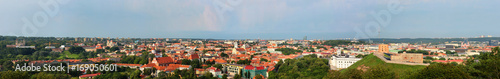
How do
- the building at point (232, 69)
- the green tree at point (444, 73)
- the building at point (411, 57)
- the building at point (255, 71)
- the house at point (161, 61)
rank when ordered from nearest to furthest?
1. the green tree at point (444, 73)
2. the building at point (411, 57)
3. the building at point (255, 71)
4. the building at point (232, 69)
5. the house at point (161, 61)

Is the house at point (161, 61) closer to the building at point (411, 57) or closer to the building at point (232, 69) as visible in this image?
the building at point (232, 69)

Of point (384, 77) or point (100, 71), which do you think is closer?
point (384, 77)

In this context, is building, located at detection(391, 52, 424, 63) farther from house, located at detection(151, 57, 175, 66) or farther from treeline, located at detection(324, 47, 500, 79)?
house, located at detection(151, 57, 175, 66)

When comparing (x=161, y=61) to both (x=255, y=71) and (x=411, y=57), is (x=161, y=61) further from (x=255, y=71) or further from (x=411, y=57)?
(x=411, y=57)

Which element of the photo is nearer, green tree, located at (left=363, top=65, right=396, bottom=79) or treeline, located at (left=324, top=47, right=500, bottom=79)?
treeline, located at (left=324, top=47, right=500, bottom=79)

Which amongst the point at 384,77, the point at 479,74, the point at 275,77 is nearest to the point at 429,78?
the point at 384,77

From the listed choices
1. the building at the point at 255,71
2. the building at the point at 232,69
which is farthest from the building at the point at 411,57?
the building at the point at 232,69

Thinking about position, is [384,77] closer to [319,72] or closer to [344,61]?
[319,72]

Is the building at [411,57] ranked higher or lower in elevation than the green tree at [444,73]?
lower

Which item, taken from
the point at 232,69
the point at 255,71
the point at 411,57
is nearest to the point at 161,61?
the point at 232,69

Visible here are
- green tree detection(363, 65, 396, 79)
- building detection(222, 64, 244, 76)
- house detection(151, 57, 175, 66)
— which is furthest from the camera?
house detection(151, 57, 175, 66)

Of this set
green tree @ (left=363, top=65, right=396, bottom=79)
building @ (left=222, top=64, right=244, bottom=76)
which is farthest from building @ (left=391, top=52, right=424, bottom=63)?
building @ (left=222, top=64, right=244, bottom=76)
